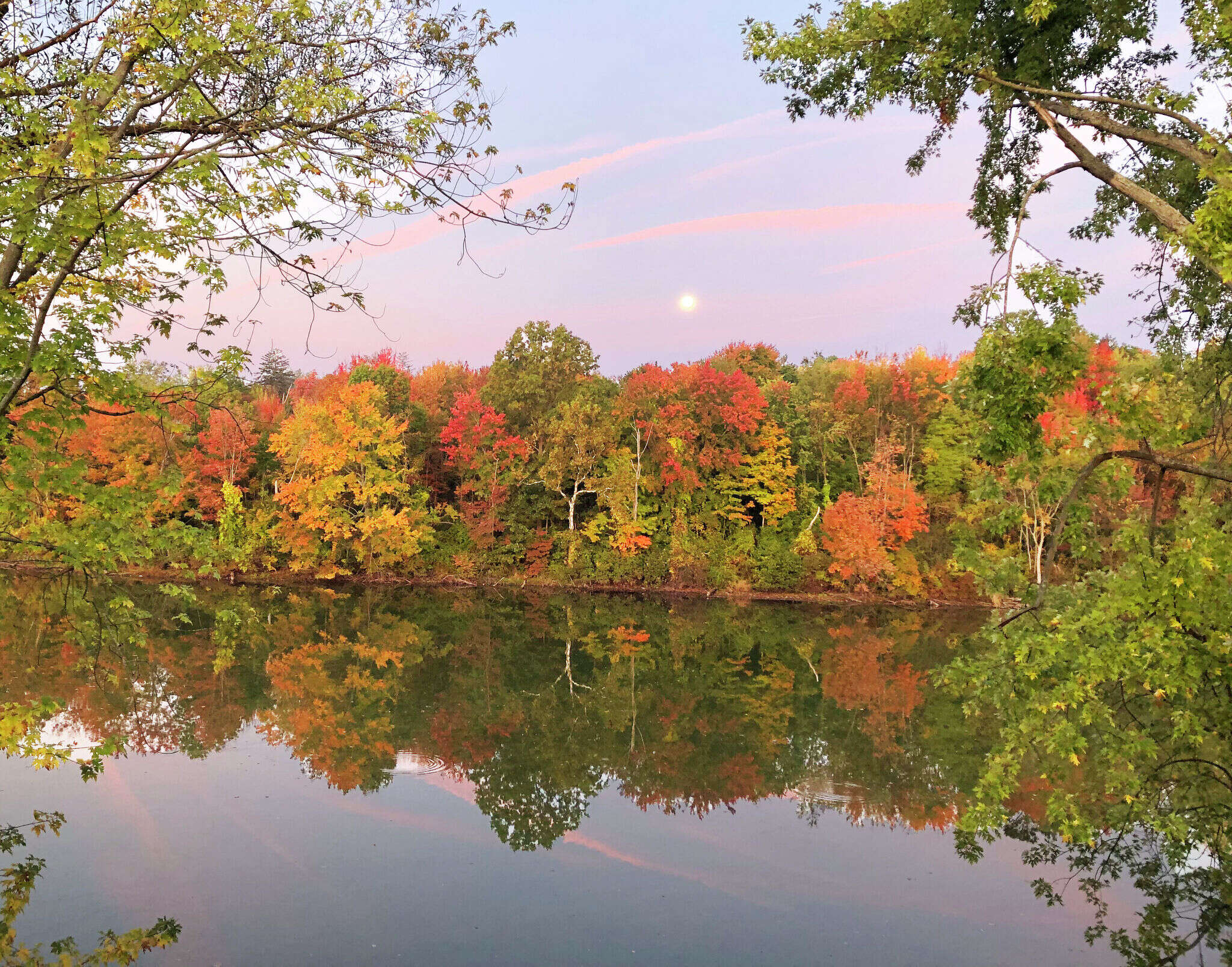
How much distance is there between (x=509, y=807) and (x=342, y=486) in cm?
2189

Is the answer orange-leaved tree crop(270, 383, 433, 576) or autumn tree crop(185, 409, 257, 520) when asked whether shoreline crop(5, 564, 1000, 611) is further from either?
autumn tree crop(185, 409, 257, 520)

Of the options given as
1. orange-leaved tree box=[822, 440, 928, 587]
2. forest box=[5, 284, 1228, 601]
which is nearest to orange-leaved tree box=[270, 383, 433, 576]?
forest box=[5, 284, 1228, 601]

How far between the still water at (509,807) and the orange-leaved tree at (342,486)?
10.5m

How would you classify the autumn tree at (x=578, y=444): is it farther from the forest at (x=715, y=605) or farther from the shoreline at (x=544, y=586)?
the forest at (x=715, y=605)

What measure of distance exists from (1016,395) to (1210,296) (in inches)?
148

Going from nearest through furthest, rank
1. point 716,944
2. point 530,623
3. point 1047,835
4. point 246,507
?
point 716,944, point 1047,835, point 530,623, point 246,507

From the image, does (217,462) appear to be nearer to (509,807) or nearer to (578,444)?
(578,444)

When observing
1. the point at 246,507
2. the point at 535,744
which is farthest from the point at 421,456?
the point at 535,744

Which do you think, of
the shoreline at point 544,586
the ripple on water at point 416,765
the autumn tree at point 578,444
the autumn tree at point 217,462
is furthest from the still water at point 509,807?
the autumn tree at point 578,444

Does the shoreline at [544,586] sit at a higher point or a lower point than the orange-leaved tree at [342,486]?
lower

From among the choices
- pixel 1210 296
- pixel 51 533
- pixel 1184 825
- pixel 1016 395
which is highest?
pixel 1210 296

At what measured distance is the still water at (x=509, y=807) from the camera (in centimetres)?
754

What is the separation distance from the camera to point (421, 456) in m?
35.6

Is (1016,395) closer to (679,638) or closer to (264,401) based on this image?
(679,638)
